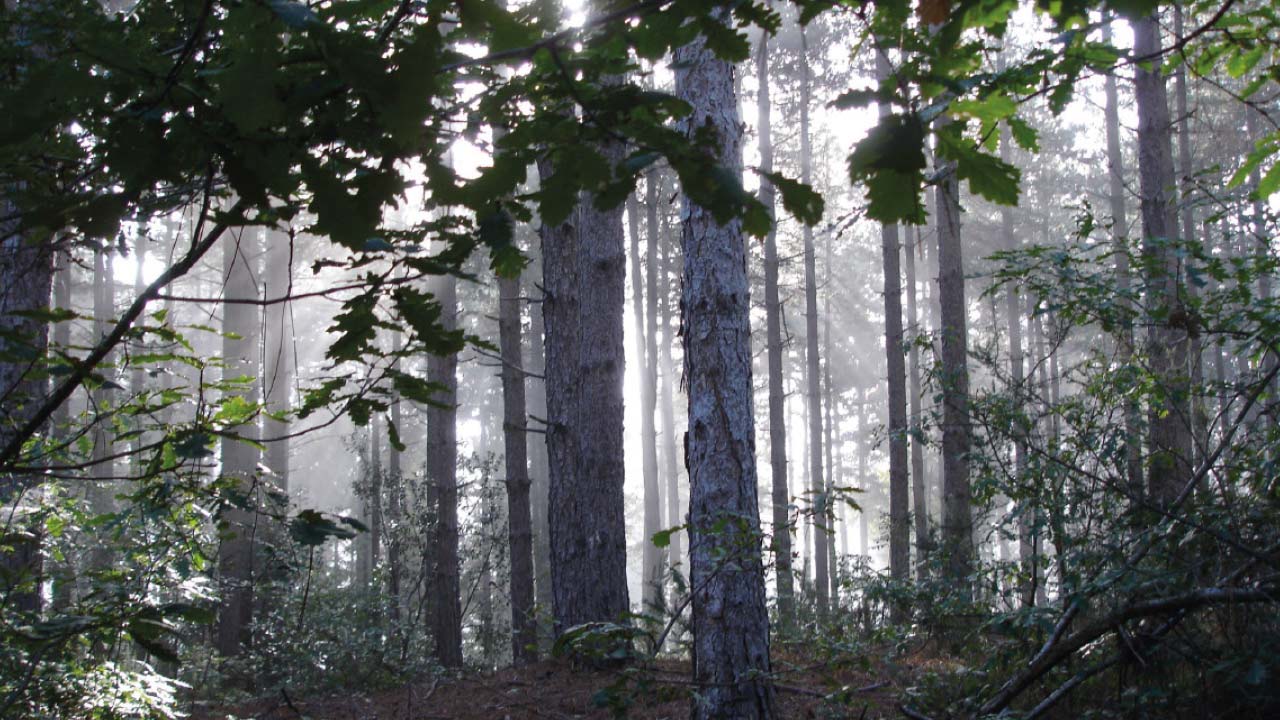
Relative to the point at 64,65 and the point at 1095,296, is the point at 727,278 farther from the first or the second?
the point at 64,65

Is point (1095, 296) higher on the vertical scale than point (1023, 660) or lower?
higher

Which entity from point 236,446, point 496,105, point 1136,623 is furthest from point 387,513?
point 496,105

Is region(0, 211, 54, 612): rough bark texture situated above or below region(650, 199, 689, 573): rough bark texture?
below

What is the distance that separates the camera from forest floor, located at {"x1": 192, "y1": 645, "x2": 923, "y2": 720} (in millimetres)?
5148

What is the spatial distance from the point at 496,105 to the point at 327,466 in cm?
4524

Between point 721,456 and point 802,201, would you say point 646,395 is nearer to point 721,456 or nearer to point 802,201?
point 721,456

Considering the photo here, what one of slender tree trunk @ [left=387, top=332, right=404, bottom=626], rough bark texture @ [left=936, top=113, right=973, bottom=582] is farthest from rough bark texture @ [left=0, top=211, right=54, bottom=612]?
rough bark texture @ [left=936, top=113, right=973, bottom=582]

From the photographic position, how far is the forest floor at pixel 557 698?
5.15m

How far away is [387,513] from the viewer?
15164 mm

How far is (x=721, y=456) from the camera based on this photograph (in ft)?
14.4

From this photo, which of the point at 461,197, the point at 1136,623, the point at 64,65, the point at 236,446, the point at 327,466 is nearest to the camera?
the point at 64,65

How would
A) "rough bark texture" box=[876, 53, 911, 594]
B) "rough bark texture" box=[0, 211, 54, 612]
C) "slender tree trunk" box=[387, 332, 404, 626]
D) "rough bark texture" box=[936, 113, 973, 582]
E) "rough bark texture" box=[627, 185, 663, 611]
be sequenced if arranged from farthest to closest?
"rough bark texture" box=[627, 185, 663, 611], "rough bark texture" box=[876, 53, 911, 594], "slender tree trunk" box=[387, 332, 404, 626], "rough bark texture" box=[936, 113, 973, 582], "rough bark texture" box=[0, 211, 54, 612]

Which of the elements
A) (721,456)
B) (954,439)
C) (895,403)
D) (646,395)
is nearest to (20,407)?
(721,456)

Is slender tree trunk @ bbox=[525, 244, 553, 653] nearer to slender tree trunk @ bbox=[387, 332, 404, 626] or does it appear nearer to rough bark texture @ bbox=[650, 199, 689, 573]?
rough bark texture @ bbox=[650, 199, 689, 573]
